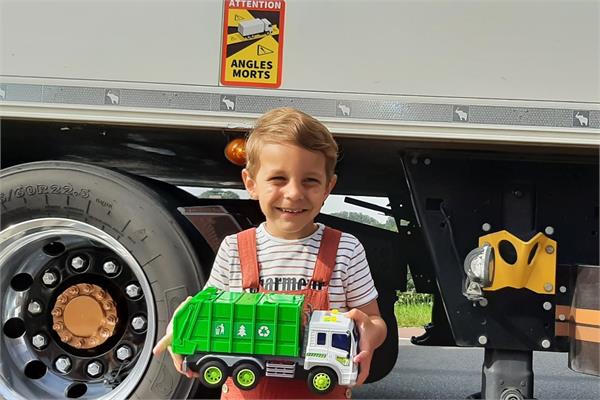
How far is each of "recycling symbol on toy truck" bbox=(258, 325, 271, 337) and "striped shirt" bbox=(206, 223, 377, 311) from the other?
183 millimetres

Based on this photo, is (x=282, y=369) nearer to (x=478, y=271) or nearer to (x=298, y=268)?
(x=298, y=268)

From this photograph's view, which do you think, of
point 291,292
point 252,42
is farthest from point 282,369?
point 252,42

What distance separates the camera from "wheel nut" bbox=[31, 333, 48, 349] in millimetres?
2734

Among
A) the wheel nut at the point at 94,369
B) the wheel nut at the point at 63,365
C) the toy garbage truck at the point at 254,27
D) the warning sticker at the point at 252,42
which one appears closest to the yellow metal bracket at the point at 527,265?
the warning sticker at the point at 252,42

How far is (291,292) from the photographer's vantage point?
1.63 metres

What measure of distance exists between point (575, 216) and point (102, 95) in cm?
204

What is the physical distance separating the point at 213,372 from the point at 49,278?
156 cm

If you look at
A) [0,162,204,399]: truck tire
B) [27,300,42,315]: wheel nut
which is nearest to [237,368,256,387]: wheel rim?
[0,162,204,399]: truck tire

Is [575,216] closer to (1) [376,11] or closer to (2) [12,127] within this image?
(1) [376,11]

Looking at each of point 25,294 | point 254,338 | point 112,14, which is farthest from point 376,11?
point 25,294

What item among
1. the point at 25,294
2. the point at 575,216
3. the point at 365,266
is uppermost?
the point at 575,216

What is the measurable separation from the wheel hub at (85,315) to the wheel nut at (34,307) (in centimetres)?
8

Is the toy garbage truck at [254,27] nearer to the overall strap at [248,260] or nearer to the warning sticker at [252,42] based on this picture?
the warning sticker at [252,42]

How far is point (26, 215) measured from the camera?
2.52 metres
